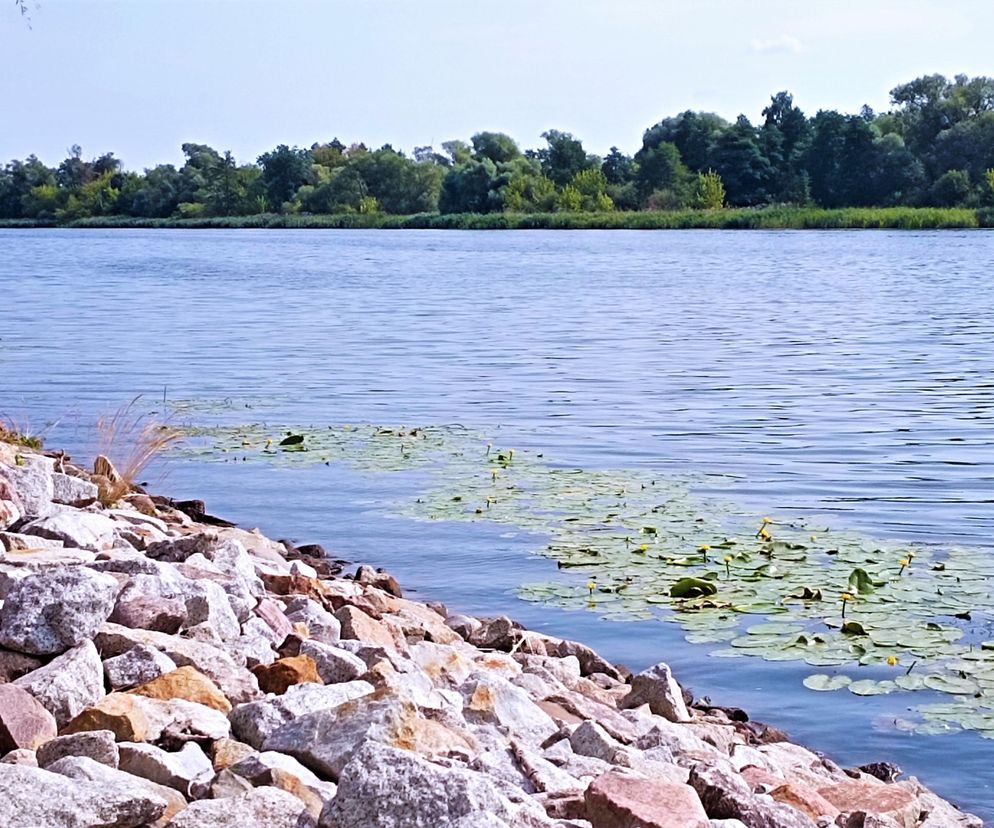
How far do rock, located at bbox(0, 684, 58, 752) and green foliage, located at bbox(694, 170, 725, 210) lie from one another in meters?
87.8

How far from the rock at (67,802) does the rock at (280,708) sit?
25.0 inches

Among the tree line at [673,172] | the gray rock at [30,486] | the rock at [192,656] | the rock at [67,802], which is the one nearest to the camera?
the rock at [67,802]

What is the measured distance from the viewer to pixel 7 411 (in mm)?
14883

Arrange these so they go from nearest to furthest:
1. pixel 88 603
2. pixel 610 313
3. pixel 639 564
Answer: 1. pixel 88 603
2. pixel 639 564
3. pixel 610 313

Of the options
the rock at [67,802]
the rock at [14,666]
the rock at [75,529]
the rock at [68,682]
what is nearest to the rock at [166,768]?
the rock at [67,802]

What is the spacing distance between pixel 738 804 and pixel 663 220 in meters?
84.3

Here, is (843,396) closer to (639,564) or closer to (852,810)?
(639,564)

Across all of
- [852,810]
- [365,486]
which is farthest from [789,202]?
[852,810]

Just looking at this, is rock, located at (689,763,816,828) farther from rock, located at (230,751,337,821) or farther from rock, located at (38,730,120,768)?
rock, located at (38,730,120,768)

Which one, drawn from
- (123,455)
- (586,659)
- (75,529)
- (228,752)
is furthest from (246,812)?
(123,455)

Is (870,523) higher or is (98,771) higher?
(98,771)

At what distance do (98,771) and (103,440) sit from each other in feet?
24.7

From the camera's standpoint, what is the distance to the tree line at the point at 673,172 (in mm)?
85438

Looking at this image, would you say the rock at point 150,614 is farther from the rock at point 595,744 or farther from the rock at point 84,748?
the rock at point 595,744
